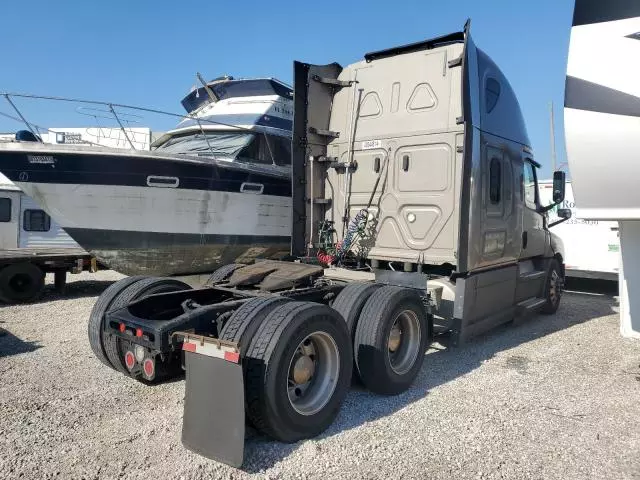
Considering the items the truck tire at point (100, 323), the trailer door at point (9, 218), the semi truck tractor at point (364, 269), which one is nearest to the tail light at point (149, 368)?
the semi truck tractor at point (364, 269)

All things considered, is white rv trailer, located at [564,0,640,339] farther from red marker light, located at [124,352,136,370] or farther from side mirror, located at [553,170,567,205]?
red marker light, located at [124,352,136,370]

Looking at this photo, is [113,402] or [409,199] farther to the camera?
[409,199]

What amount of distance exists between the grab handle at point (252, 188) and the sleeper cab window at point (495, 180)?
3.92 meters

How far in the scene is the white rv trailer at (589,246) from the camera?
10703 mm

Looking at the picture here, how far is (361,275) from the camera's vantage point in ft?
19.0

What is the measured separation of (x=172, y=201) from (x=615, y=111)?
234 inches

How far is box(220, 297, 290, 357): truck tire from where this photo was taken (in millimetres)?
3480

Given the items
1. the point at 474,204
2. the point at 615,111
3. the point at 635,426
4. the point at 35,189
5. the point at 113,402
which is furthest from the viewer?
the point at 35,189

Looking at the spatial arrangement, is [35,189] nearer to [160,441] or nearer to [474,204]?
Result: [160,441]

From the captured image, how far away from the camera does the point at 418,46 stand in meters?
6.12

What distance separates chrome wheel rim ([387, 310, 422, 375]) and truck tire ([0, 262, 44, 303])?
6.81 m

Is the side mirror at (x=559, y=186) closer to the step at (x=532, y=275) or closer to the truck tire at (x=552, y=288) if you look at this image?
the step at (x=532, y=275)

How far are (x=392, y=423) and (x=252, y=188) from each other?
544 cm

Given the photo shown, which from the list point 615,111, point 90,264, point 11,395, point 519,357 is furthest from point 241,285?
point 90,264
